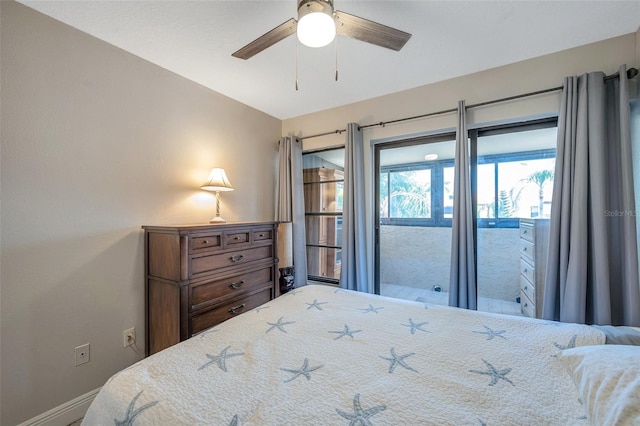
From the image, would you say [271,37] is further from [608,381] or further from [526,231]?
[526,231]

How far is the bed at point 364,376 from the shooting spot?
75 cm

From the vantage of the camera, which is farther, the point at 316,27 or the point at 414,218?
the point at 414,218

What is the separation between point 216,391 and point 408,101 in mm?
2790

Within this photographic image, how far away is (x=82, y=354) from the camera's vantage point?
175cm

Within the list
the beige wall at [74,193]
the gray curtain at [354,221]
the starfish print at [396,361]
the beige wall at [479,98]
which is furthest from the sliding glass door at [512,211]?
the beige wall at [74,193]

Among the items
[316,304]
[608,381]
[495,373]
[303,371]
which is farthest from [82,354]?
[608,381]

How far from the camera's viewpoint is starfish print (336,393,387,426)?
725mm

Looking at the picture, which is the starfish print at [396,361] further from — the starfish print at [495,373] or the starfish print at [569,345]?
the starfish print at [569,345]

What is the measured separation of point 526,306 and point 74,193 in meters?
3.71

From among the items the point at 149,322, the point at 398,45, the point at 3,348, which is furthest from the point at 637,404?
the point at 3,348

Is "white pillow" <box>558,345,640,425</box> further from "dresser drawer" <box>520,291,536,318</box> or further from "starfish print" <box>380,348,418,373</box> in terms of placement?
"dresser drawer" <box>520,291,536,318</box>

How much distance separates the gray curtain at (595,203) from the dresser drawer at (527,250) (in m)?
0.34

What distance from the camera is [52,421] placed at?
1.60 meters

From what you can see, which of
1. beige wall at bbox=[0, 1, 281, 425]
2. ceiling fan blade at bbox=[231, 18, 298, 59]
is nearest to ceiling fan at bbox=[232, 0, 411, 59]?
ceiling fan blade at bbox=[231, 18, 298, 59]
